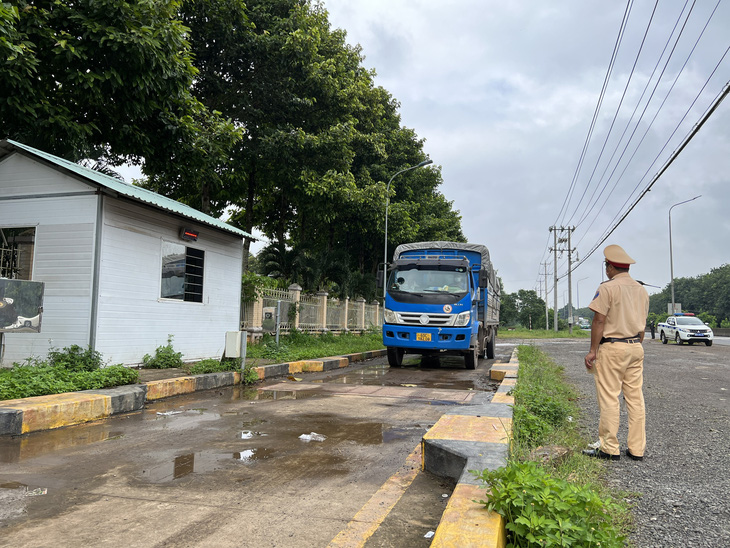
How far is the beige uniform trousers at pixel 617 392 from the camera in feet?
14.5

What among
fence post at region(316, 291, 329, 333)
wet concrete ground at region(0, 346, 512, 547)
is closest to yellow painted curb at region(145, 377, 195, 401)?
wet concrete ground at region(0, 346, 512, 547)

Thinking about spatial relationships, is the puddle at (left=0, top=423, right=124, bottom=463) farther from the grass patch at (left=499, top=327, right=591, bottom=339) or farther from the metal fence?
the grass patch at (left=499, top=327, right=591, bottom=339)

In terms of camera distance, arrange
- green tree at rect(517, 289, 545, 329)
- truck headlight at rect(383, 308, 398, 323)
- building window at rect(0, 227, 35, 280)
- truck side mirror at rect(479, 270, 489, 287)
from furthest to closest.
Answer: green tree at rect(517, 289, 545, 329) < truck side mirror at rect(479, 270, 489, 287) < truck headlight at rect(383, 308, 398, 323) < building window at rect(0, 227, 35, 280)

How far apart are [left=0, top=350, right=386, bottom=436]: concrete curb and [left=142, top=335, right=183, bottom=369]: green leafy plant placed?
1.45m

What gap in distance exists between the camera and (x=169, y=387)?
7.74m

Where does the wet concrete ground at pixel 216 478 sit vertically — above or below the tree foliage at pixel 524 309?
below

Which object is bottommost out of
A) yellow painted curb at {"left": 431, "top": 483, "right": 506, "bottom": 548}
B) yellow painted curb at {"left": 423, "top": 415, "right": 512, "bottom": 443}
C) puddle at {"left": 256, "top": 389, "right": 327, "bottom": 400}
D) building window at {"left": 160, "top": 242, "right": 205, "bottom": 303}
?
puddle at {"left": 256, "top": 389, "right": 327, "bottom": 400}

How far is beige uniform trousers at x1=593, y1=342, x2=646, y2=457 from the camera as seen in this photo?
443cm

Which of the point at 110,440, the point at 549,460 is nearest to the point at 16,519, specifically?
the point at 110,440

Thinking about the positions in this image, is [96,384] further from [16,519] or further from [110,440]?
[16,519]

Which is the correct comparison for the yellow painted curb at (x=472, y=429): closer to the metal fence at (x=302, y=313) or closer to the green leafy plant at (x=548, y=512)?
the green leafy plant at (x=548, y=512)

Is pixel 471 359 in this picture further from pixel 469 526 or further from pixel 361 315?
pixel 361 315

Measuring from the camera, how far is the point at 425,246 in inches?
560

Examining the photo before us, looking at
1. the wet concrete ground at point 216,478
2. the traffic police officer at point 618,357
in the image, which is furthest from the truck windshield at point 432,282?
the traffic police officer at point 618,357
